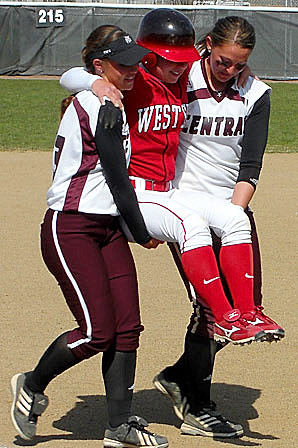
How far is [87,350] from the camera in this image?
3.95 meters

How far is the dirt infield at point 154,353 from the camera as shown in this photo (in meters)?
4.45

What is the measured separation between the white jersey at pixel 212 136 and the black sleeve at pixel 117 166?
1.82 feet

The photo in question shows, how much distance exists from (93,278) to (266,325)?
0.76m

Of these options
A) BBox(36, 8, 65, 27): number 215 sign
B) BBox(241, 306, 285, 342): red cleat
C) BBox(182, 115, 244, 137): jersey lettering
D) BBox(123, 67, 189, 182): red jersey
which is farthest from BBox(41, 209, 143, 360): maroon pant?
BBox(36, 8, 65, 27): number 215 sign

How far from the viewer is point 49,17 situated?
27125mm

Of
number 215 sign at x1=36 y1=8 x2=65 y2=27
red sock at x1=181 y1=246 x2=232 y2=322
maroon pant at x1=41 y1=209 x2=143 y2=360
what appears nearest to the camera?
red sock at x1=181 y1=246 x2=232 y2=322

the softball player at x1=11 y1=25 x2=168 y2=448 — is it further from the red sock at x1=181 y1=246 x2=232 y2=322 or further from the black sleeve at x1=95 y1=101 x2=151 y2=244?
the red sock at x1=181 y1=246 x2=232 y2=322

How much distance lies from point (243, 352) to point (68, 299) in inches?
74.4

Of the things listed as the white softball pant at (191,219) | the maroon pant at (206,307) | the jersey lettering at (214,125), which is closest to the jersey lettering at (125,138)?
the white softball pant at (191,219)

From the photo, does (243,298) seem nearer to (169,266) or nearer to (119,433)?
(119,433)

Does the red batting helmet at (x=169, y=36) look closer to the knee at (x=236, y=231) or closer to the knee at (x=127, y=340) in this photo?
the knee at (x=236, y=231)

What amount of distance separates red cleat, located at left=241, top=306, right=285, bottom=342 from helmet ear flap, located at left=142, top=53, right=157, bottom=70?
1204 mm

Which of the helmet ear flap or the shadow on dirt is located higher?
the helmet ear flap

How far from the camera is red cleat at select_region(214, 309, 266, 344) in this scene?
12.0ft
